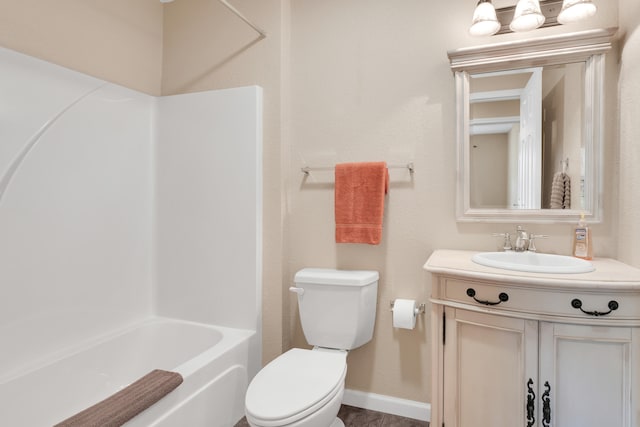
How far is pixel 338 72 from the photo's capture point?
2.15 metres


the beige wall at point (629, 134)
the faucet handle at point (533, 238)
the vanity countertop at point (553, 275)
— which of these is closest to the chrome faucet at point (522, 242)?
the faucet handle at point (533, 238)

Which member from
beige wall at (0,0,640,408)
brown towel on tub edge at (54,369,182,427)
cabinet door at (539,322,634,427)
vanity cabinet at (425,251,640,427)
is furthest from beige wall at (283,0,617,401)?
brown towel on tub edge at (54,369,182,427)

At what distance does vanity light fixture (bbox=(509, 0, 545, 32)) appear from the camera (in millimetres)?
1695

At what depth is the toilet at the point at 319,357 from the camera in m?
1.36

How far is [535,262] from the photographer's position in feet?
5.56

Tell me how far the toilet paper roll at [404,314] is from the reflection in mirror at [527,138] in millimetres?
628

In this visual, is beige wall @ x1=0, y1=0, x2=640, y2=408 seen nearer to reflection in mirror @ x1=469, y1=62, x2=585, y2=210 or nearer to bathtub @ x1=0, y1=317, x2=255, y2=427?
reflection in mirror @ x1=469, y1=62, x2=585, y2=210

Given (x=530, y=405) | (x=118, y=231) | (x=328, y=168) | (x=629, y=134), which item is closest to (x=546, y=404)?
(x=530, y=405)

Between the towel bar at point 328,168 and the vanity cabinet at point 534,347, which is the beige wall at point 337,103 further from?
the vanity cabinet at point 534,347

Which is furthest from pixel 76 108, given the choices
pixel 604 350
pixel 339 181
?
pixel 604 350

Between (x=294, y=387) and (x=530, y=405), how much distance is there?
0.89 metres

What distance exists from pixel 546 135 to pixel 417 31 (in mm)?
866

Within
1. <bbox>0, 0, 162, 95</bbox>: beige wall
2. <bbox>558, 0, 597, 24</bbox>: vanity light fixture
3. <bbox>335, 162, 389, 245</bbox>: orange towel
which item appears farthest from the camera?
<bbox>335, 162, 389, 245</bbox>: orange towel

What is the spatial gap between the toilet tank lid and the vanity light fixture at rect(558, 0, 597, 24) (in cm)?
151
